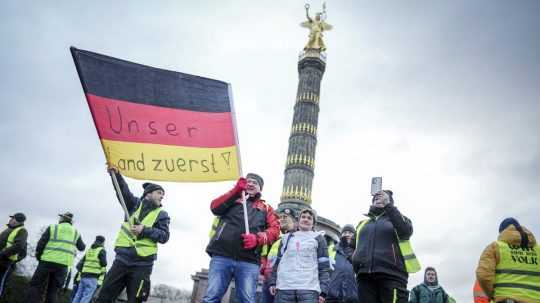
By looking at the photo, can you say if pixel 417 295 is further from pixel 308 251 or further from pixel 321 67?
pixel 321 67

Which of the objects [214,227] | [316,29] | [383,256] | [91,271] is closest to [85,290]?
[91,271]

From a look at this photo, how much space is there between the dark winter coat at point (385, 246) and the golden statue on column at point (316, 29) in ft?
81.5

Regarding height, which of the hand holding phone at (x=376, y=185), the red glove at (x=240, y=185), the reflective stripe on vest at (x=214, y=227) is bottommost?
the reflective stripe on vest at (x=214, y=227)

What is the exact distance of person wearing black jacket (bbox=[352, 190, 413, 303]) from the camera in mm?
3925

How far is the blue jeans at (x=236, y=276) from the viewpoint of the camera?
365 centimetres

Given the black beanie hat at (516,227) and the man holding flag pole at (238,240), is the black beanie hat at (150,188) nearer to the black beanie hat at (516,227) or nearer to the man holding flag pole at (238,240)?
the man holding flag pole at (238,240)

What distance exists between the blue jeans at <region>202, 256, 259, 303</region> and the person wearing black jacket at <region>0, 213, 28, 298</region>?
4053 millimetres

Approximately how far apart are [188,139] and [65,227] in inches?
125

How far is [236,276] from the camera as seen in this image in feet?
12.4

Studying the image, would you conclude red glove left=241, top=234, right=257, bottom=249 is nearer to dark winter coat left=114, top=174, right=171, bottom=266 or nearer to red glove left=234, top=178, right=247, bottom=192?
red glove left=234, top=178, right=247, bottom=192

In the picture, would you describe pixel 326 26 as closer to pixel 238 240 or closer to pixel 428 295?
pixel 428 295

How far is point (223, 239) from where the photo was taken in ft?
12.5

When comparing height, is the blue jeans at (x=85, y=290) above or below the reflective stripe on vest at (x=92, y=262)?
below

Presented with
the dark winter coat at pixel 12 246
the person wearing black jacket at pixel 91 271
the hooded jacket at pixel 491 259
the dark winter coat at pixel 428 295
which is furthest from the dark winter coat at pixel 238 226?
the person wearing black jacket at pixel 91 271
